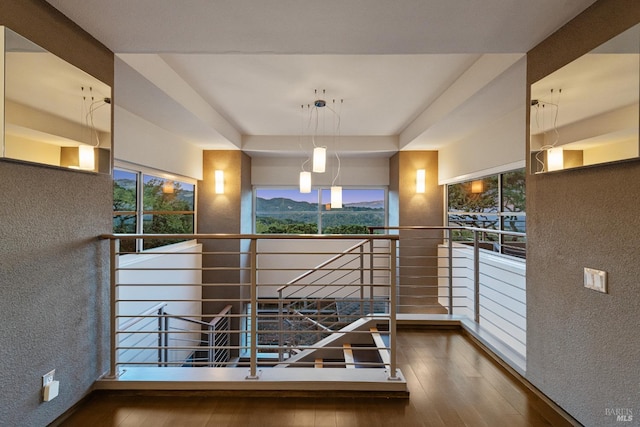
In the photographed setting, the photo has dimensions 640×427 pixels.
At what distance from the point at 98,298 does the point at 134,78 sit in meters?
1.66

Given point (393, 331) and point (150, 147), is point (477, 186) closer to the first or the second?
point (393, 331)

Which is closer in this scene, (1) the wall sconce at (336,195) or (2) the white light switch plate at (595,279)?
(2) the white light switch plate at (595,279)

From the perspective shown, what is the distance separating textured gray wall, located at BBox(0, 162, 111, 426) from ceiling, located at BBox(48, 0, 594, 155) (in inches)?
37.9

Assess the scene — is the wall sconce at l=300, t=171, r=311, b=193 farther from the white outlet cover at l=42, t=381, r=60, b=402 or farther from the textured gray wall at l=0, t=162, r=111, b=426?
the white outlet cover at l=42, t=381, r=60, b=402

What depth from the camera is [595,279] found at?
63.8 inches

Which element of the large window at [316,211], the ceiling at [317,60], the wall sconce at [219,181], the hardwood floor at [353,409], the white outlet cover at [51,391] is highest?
the ceiling at [317,60]

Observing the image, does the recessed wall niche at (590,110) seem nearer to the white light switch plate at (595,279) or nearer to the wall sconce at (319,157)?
the white light switch plate at (595,279)

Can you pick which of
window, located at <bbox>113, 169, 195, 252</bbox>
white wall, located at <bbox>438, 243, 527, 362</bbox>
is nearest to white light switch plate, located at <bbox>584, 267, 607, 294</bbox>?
white wall, located at <bbox>438, 243, 527, 362</bbox>

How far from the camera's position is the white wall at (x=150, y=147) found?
127 inches

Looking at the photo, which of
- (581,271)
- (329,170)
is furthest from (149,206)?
(581,271)

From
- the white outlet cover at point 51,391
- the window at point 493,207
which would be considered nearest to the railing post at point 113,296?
the white outlet cover at point 51,391

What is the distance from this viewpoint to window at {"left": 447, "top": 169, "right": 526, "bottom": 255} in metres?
3.36

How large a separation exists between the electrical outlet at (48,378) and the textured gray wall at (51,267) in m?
0.03

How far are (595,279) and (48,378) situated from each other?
284 cm
